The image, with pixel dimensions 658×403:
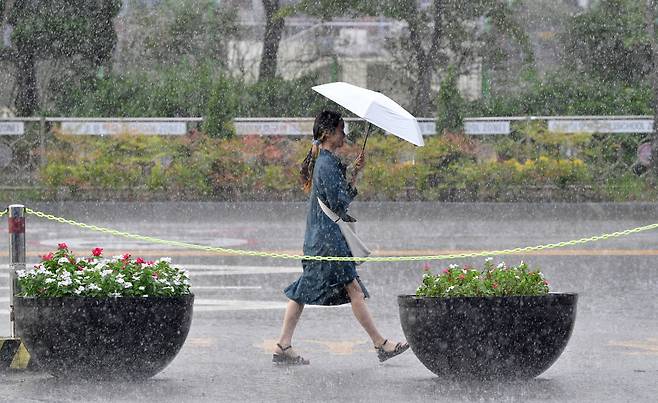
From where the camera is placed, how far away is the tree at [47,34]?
97.7 feet

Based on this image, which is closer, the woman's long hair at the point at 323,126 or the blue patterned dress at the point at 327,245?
the blue patterned dress at the point at 327,245

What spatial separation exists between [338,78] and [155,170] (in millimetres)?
7051

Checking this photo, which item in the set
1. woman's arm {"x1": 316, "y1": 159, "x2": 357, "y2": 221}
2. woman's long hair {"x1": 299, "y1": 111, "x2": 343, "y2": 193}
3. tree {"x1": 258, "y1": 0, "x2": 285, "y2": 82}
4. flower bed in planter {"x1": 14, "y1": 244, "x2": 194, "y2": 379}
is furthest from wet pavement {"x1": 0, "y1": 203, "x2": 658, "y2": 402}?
tree {"x1": 258, "y1": 0, "x2": 285, "y2": 82}

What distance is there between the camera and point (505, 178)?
2558 cm

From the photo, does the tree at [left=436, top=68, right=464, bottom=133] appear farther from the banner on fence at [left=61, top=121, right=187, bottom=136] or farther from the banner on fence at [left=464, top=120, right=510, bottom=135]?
the banner on fence at [left=61, top=121, right=187, bottom=136]

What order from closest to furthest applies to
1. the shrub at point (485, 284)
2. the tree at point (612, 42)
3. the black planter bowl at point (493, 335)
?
the black planter bowl at point (493, 335) < the shrub at point (485, 284) < the tree at point (612, 42)

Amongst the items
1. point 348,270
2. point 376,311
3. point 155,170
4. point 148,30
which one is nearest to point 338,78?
point 148,30

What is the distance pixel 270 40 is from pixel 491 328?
23818mm

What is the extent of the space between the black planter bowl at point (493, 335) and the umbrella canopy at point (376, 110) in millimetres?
1252

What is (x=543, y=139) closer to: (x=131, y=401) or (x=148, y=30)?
(x=148, y=30)

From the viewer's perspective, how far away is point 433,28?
3089cm

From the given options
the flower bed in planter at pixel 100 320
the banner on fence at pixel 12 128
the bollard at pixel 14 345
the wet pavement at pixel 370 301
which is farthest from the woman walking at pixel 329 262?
the banner on fence at pixel 12 128

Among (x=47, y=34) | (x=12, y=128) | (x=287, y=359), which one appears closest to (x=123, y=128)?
(x=12, y=128)

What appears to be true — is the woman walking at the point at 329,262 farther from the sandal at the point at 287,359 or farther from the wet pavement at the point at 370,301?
the wet pavement at the point at 370,301
